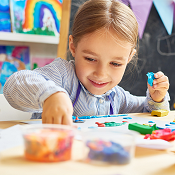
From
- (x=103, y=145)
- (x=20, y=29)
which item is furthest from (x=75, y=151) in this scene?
(x=20, y=29)

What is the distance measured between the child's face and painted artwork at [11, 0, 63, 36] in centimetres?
71

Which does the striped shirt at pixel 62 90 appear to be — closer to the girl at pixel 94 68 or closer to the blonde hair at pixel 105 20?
the girl at pixel 94 68

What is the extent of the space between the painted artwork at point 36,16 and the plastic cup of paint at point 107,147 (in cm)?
128

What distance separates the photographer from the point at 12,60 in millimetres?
1514

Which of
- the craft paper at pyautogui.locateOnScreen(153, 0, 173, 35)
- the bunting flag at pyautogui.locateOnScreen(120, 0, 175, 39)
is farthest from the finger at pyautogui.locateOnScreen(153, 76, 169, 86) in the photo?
the craft paper at pyautogui.locateOnScreen(153, 0, 173, 35)

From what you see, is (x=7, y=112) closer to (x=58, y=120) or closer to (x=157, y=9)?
(x=58, y=120)

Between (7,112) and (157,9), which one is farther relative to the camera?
(157,9)

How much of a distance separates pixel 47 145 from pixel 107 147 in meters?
0.08

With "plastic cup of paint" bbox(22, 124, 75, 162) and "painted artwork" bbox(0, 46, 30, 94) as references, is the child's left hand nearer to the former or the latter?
"plastic cup of paint" bbox(22, 124, 75, 162)

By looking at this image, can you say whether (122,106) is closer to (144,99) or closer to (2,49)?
(144,99)

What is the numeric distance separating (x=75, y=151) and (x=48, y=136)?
8cm

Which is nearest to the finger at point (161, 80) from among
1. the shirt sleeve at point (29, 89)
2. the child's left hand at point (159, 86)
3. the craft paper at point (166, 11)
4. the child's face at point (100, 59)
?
the child's left hand at point (159, 86)

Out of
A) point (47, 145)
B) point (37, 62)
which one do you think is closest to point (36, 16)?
point (37, 62)

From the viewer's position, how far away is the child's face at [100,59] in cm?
78
